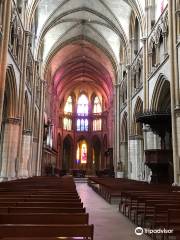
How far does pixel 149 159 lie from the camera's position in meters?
16.6

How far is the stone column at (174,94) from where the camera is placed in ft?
50.3

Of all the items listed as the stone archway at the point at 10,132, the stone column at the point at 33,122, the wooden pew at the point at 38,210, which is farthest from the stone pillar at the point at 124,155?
the wooden pew at the point at 38,210

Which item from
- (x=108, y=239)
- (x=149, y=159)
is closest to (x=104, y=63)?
(x=149, y=159)

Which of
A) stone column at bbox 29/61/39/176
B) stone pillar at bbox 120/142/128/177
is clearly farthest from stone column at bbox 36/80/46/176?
stone pillar at bbox 120/142/128/177

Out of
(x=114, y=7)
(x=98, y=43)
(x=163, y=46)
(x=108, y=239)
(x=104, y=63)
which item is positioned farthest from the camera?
(x=104, y=63)

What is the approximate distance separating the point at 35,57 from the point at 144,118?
52.7 feet

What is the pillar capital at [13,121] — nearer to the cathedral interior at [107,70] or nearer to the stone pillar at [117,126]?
Result: the cathedral interior at [107,70]

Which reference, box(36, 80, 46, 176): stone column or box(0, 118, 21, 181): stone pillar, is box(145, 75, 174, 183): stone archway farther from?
box(36, 80, 46, 176): stone column

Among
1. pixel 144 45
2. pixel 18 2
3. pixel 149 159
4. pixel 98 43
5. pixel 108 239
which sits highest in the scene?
pixel 98 43

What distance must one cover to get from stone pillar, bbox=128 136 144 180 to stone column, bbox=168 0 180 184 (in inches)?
423

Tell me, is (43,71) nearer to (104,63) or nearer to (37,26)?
(37,26)

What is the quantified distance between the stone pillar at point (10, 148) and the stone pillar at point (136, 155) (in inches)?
451

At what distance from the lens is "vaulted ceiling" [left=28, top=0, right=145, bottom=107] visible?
2831 cm

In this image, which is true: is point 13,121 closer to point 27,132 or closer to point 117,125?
point 27,132
